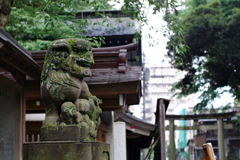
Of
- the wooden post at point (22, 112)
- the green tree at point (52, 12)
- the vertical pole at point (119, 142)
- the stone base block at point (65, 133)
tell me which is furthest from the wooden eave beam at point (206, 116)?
the stone base block at point (65, 133)

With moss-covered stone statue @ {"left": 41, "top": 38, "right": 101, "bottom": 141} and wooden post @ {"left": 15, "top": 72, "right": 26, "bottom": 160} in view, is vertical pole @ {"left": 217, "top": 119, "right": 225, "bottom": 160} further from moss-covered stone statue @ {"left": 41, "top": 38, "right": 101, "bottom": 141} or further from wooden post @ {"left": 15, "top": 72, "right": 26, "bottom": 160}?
moss-covered stone statue @ {"left": 41, "top": 38, "right": 101, "bottom": 141}

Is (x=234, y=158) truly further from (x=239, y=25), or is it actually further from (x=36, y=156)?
(x=36, y=156)

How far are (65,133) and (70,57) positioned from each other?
1.12 meters

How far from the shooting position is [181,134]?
49.1 metres

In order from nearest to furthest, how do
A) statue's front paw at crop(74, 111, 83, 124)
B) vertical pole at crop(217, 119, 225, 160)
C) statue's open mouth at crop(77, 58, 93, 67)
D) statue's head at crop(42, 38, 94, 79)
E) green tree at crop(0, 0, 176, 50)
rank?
statue's front paw at crop(74, 111, 83, 124) → statue's head at crop(42, 38, 94, 79) → statue's open mouth at crop(77, 58, 93, 67) → green tree at crop(0, 0, 176, 50) → vertical pole at crop(217, 119, 225, 160)

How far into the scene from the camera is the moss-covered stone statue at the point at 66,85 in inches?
201

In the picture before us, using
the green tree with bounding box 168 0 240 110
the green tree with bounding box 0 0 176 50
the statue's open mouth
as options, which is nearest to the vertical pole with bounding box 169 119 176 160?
the green tree with bounding box 168 0 240 110

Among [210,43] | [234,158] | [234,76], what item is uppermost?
[210,43]

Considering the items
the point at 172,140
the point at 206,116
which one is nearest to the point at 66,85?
the point at 172,140

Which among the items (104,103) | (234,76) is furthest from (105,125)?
(234,76)

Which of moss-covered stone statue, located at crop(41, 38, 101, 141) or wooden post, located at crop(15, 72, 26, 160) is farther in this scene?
wooden post, located at crop(15, 72, 26, 160)

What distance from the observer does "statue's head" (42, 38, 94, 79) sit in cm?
523

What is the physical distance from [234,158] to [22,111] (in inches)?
804

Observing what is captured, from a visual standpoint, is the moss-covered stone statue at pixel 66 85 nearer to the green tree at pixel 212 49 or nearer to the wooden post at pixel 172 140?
the green tree at pixel 212 49
